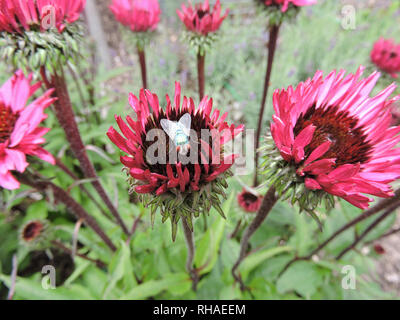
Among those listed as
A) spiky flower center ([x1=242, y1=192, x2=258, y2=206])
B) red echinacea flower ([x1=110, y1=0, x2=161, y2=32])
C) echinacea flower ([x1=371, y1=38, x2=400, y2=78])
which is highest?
echinacea flower ([x1=371, y1=38, x2=400, y2=78])

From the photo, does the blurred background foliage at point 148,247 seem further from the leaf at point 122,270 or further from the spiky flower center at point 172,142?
the spiky flower center at point 172,142

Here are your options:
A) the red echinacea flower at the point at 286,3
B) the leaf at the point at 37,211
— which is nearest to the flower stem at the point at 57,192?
the leaf at the point at 37,211

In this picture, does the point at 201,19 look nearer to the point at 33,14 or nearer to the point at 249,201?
the point at 33,14

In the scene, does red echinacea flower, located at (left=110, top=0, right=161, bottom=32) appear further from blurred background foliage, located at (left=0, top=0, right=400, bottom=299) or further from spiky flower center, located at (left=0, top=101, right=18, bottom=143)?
spiky flower center, located at (left=0, top=101, right=18, bottom=143)

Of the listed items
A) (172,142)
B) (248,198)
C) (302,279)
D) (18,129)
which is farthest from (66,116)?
(302,279)

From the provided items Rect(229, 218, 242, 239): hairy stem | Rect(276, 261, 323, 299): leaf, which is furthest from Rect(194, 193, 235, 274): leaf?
Rect(276, 261, 323, 299): leaf

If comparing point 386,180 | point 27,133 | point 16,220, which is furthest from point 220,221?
point 16,220

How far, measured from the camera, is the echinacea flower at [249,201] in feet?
3.71

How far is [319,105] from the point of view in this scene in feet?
2.26

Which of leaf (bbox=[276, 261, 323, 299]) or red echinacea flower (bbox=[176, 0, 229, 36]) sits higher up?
red echinacea flower (bbox=[176, 0, 229, 36])

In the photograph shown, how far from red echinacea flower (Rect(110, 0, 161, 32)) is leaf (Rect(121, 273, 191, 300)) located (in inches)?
45.6

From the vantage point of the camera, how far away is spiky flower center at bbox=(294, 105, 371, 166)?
653 mm

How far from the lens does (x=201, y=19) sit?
1083 mm

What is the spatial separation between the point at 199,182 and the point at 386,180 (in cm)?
42
